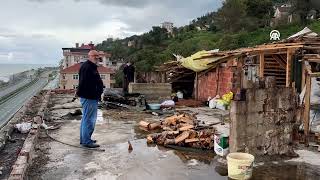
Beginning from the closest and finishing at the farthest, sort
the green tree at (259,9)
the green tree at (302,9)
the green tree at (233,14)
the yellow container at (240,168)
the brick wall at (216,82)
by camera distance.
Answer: the yellow container at (240,168) < the brick wall at (216,82) < the green tree at (302,9) < the green tree at (233,14) < the green tree at (259,9)

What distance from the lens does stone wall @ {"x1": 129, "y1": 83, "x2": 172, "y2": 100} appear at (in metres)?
14.5

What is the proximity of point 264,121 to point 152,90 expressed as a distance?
8.18 meters

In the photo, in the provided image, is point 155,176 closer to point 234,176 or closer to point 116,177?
point 116,177

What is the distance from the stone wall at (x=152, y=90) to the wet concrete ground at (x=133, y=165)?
631 cm

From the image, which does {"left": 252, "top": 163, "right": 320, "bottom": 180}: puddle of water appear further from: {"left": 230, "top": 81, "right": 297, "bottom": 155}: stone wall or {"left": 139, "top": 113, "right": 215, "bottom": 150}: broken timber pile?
{"left": 139, "top": 113, "right": 215, "bottom": 150}: broken timber pile

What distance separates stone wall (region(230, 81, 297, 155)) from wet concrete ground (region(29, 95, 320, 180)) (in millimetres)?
421

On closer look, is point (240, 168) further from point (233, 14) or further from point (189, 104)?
point (233, 14)

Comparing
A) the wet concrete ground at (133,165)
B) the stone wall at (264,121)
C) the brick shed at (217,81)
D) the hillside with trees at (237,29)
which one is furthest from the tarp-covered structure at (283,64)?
the hillside with trees at (237,29)

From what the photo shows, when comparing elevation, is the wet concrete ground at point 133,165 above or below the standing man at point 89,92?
below

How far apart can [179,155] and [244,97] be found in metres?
1.59

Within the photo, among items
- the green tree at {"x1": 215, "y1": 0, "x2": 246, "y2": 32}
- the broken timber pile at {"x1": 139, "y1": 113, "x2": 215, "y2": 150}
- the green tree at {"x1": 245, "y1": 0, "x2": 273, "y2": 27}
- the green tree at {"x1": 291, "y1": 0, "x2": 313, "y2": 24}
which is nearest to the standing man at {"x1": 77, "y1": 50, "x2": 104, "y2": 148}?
the broken timber pile at {"x1": 139, "y1": 113, "x2": 215, "y2": 150}

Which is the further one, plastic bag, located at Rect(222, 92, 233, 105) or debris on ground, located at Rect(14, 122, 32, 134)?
plastic bag, located at Rect(222, 92, 233, 105)

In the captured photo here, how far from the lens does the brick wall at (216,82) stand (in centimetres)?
1399

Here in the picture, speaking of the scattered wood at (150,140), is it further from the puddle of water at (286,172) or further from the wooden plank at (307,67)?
the wooden plank at (307,67)
